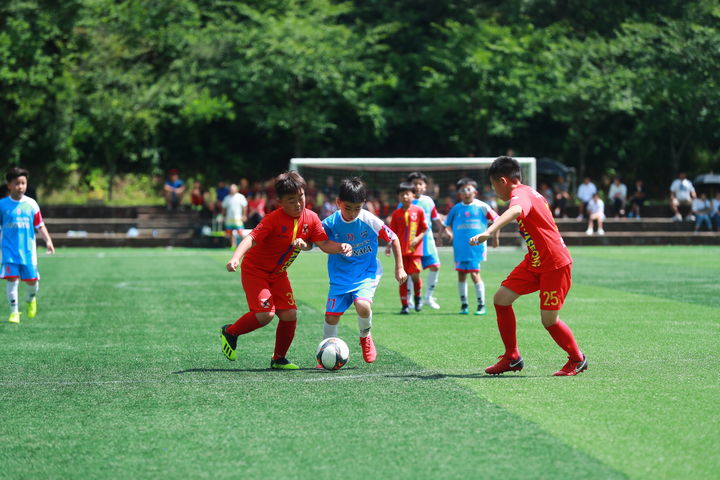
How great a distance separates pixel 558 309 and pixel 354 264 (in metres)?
1.75

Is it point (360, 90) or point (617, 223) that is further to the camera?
point (360, 90)

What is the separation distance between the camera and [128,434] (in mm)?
5770

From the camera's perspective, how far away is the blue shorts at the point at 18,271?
12.0 meters

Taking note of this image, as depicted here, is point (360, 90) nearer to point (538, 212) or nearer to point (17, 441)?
point (538, 212)

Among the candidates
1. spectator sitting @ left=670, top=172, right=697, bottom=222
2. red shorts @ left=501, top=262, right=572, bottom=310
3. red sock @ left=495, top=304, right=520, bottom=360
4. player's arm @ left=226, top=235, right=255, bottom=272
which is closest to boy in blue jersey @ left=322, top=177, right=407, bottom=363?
player's arm @ left=226, top=235, right=255, bottom=272

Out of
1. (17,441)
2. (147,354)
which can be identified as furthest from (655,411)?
(147,354)

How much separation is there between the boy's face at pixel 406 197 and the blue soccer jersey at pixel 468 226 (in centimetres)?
67

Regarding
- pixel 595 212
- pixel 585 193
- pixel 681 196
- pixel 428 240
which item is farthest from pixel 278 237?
pixel 681 196

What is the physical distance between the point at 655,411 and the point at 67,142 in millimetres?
29288

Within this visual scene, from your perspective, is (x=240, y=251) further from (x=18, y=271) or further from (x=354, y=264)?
(x=18, y=271)

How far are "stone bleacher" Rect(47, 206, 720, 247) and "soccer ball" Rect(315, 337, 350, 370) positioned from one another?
21703 millimetres

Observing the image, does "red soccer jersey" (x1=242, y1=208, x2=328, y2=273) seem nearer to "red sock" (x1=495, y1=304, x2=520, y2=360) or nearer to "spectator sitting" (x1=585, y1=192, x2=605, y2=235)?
"red sock" (x1=495, y1=304, x2=520, y2=360)

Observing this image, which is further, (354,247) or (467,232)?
(467,232)

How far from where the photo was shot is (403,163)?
1093 inches
